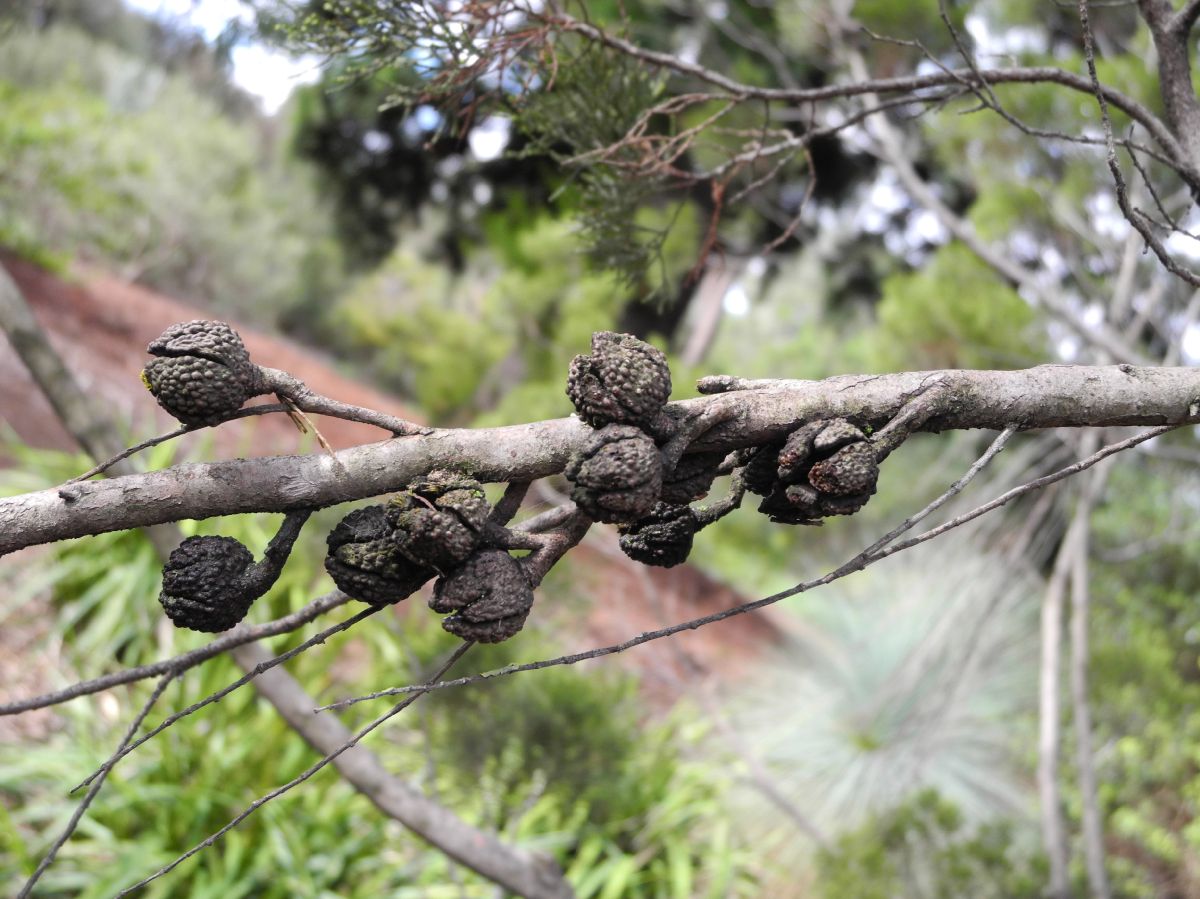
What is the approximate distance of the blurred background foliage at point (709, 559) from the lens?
260 centimetres

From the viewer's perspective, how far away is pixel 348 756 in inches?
63.6

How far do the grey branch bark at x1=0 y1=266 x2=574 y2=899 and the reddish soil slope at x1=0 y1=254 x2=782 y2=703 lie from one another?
89.0 inches

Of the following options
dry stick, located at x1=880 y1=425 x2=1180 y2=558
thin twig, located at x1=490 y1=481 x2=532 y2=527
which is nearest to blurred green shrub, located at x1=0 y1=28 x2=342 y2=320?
thin twig, located at x1=490 y1=481 x2=532 y2=527

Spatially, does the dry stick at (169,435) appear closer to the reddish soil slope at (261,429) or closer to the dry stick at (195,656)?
the dry stick at (195,656)

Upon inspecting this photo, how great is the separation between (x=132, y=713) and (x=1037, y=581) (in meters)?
3.53

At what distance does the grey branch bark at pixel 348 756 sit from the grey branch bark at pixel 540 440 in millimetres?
913

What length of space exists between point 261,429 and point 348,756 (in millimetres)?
4929

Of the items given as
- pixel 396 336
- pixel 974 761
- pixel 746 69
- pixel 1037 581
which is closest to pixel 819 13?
pixel 746 69

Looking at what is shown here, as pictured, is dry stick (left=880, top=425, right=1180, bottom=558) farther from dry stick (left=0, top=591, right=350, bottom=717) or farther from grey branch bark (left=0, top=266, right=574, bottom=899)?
grey branch bark (left=0, top=266, right=574, bottom=899)

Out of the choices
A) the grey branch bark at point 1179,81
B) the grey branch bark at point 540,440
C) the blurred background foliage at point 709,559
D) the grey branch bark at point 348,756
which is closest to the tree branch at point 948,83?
the grey branch bark at point 1179,81

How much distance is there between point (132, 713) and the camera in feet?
10.6

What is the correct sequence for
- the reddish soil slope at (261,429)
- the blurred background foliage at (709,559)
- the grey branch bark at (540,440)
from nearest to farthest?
the grey branch bark at (540,440)
the blurred background foliage at (709,559)
the reddish soil slope at (261,429)

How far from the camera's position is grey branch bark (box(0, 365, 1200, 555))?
2.16 ft

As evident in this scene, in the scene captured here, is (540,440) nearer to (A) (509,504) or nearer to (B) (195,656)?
(A) (509,504)
